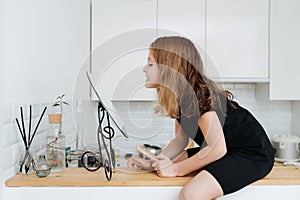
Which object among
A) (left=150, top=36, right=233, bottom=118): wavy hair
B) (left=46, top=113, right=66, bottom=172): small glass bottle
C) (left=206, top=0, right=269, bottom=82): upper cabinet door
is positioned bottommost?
(left=46, top=113, right=66, bottom=172): small glass bottle

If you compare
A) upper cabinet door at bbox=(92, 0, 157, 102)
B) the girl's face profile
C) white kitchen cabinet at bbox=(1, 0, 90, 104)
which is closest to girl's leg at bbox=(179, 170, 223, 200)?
the girl's face profile

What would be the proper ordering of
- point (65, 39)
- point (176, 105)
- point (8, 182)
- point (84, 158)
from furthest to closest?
point (65, 39) < point (84, 158) < point (176, 105) < point (8, 182)

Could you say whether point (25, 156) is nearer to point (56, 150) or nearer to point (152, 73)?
point (56, 150)

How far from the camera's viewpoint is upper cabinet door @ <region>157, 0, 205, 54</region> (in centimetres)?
271

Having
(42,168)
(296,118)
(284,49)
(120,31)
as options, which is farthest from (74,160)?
(296,118)

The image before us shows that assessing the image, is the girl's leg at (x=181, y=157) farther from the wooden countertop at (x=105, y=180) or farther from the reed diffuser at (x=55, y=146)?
the reed diffuser at (x=55, y=146)

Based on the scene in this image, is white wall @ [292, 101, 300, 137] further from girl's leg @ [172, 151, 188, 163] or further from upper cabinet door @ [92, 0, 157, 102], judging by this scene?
girl's leg @ [172, 151, 188, 163]

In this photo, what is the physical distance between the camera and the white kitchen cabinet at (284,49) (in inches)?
107

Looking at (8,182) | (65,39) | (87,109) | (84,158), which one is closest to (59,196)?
(8,182)

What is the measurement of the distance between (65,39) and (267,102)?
1716 millimetres

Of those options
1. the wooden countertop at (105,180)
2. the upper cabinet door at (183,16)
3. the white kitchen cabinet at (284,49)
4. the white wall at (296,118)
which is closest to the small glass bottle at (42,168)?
the wooden countertop at (105,180)

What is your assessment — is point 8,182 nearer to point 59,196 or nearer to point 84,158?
point 59,196

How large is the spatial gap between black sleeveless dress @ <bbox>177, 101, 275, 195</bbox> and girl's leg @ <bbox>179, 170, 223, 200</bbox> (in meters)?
0.02

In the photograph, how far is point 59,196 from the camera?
1.31 m
